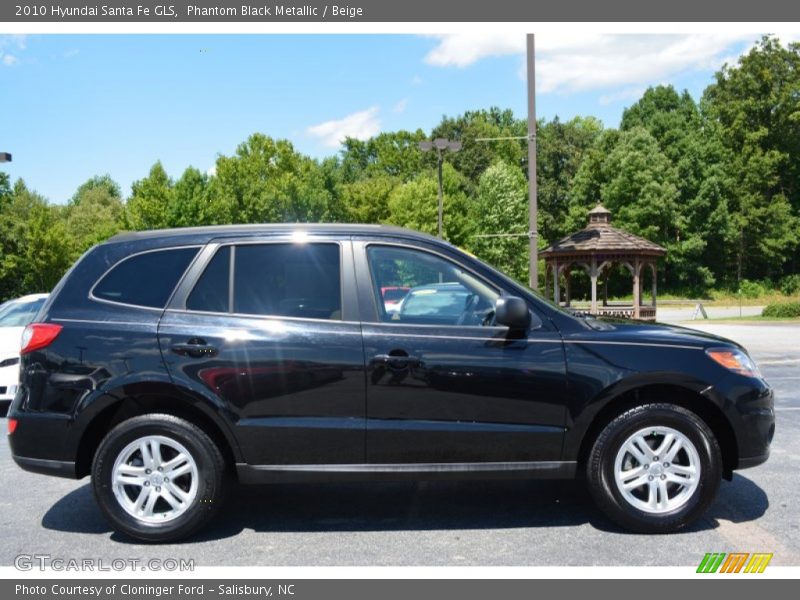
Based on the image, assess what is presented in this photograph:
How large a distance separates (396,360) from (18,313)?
7721 millimetres

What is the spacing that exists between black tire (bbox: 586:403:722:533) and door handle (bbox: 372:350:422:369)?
1248 mm

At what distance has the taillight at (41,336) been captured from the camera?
4.54 metres

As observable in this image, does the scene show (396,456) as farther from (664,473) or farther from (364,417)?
(664,473)

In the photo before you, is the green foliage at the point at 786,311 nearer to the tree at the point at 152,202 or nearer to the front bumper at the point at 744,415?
the front bumper at the point at 744,415

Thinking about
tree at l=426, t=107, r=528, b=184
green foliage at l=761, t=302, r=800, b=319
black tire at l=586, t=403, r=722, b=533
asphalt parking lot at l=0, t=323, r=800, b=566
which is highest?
tree at l=426, t=107, r=528, b=184

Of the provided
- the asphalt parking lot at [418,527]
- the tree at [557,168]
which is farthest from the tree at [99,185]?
the asphalt parking lot at [418,527]

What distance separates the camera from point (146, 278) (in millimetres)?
4719

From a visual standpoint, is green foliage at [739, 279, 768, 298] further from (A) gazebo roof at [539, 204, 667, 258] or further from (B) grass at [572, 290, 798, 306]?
(A) gazebo roof at [539, 204, 667, 258]

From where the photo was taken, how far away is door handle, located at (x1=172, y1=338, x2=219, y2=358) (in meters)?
4.46

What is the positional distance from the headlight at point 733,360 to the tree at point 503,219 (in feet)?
155

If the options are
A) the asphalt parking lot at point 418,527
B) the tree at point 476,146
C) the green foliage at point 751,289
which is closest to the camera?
the asphalt parking lot at point 418,527

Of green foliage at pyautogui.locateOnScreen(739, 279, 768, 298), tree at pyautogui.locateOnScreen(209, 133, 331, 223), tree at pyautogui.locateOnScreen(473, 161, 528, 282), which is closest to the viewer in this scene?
tree at pyautogui.locateOnScreen(473, 161, 528, 282)

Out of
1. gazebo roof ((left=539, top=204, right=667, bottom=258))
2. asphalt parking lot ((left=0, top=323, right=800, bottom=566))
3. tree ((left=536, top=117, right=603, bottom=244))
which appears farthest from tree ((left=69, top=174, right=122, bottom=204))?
asphalt parking lot ((left=0, top=323, right=800, bottom=566))

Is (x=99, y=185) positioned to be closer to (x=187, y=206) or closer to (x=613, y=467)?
(x=187, y=206)
